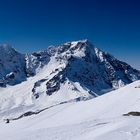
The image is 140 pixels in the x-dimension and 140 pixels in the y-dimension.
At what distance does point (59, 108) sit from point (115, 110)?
17920 mm

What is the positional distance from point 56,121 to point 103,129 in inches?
926

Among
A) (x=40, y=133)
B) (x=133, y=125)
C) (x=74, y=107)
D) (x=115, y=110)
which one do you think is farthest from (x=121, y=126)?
(x=74, y=107)

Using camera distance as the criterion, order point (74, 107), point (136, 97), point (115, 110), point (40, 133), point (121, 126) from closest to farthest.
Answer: point (121, 126) < point (40, 133) < point (115, 110) < point (136, 97) < point (74, 107)

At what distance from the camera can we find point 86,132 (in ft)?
126

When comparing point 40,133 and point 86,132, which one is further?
point 40,133

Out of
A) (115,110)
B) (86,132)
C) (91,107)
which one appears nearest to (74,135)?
(86,132)

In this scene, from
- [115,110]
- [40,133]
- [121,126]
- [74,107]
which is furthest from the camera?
[74,107]

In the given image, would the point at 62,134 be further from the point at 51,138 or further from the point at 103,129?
the point at 103,129

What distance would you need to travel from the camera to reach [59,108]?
75.4 metres

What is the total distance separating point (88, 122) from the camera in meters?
47.2

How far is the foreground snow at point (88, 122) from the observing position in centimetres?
3631

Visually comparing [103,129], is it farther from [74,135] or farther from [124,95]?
[124,95]

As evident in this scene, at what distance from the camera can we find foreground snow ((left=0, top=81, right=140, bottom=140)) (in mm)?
→ 36312

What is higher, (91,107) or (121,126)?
(91,107)
